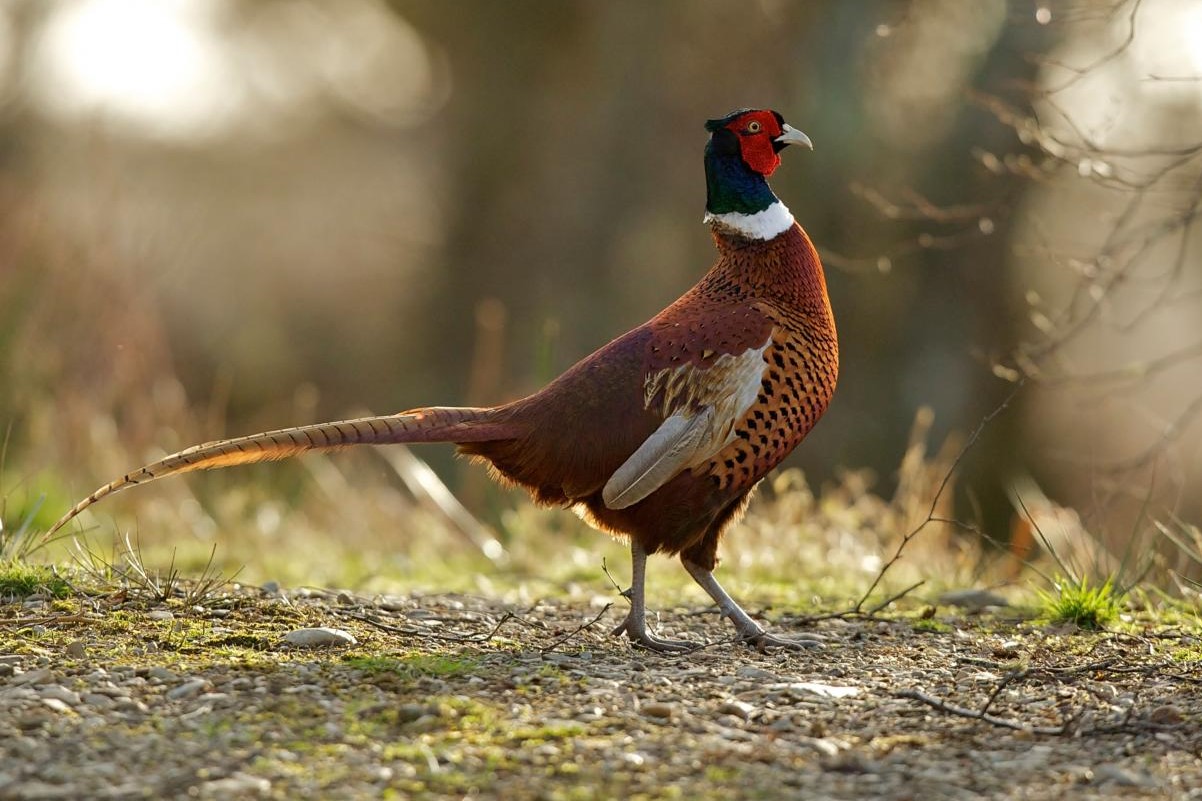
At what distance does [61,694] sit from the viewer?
324cm

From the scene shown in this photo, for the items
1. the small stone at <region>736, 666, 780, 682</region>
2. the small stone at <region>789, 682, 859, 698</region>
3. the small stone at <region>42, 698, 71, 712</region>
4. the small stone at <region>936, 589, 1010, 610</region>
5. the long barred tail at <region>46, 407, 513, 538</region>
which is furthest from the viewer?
the small stone at <region>936, 589, 1010, 610</region>

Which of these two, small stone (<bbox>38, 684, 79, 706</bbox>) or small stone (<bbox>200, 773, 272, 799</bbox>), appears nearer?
small stone (<bbox>200, 773, 272, 799</bbox>)

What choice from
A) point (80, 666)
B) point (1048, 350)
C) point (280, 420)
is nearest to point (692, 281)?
point (280, 420)

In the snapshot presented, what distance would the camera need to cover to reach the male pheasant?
4.31 meters

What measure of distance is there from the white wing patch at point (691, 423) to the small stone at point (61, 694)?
5.78ft

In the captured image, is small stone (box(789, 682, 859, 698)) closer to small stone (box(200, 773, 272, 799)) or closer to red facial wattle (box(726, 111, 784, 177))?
small stone (box(200, 773, 272, 799))

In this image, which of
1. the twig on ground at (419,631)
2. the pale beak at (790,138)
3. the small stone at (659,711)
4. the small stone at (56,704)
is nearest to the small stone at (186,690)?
the small stone at (56,704)

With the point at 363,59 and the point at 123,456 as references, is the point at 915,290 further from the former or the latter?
the point at 363,59

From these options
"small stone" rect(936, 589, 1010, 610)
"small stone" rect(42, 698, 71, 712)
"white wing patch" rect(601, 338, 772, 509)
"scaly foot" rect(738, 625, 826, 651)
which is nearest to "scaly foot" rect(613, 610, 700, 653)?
"scaly foot" rect(738, 625, 826, 651)

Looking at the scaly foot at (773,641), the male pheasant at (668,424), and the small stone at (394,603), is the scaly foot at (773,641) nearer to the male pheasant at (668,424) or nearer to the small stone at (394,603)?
the male pheasant at (668,424)

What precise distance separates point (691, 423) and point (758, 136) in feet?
3.99

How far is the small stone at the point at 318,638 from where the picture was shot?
3.92 metres

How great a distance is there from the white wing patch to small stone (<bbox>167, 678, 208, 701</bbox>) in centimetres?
149

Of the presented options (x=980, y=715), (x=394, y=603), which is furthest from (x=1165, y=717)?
(x=394, y=603)
